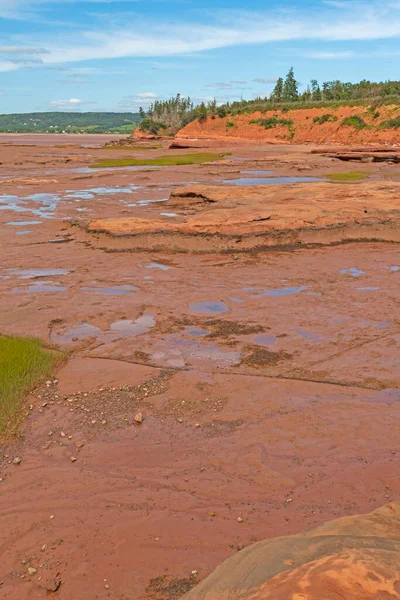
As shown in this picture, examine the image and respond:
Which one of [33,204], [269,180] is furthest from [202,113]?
[33,204]

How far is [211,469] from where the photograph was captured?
4852 millimetres

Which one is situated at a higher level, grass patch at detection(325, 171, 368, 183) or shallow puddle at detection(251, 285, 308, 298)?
grass patch at detection(325, 171, 368, 183)

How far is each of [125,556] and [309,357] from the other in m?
3.98

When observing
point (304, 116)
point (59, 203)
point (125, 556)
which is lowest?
point (125, 556)

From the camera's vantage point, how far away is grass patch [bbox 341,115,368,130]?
176 ft

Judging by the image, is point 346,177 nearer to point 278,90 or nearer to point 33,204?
point 33,204

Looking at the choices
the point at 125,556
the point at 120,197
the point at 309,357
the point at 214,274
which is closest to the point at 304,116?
the point at 120,197

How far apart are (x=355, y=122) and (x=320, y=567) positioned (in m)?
57.4

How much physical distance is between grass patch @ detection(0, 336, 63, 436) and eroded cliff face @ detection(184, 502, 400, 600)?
10.8ft

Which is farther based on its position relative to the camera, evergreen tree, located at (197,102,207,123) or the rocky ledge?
evergreen tree, located at (197,102,207,123)

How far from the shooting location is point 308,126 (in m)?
60.4

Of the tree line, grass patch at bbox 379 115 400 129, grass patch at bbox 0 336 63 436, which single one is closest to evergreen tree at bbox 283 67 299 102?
the tree line

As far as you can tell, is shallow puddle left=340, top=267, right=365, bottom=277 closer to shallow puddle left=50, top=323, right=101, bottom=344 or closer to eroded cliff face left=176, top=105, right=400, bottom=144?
shallow puddle left=50, top=323, right=101, bottom=344

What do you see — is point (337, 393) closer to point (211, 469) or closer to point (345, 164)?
point (211, 469)
